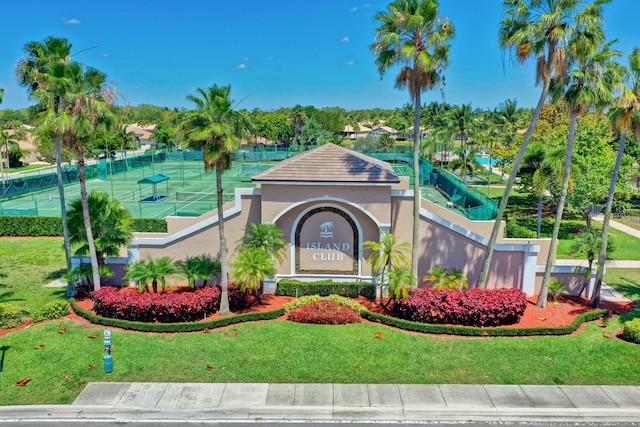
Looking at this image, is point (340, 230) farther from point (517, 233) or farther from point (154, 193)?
point (154, 193)

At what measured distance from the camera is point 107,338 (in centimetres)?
1594

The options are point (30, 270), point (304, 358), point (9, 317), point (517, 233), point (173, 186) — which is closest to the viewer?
point (304, 358)

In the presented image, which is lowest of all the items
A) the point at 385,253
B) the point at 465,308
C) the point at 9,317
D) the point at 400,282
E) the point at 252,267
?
the point at 9,317

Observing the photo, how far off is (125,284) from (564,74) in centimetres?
2170

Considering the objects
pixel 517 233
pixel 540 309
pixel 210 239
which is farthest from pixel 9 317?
pixel 517 233

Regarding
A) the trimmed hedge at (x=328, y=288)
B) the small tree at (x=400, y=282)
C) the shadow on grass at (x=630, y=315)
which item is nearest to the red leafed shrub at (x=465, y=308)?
the small tree at (x=400, y=282)

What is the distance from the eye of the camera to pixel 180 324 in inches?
765

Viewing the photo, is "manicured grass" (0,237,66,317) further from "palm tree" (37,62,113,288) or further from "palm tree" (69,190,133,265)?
"palm tree" (37,62,113,288)

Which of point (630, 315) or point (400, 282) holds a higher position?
point (400, 282)

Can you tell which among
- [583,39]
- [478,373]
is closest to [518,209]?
[583,39]

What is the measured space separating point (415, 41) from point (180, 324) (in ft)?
48.6

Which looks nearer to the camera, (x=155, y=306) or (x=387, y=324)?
(x=155, y=306)

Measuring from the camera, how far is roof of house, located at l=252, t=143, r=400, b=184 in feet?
71.8

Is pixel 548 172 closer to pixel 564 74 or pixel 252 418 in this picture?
pixel 564 74
